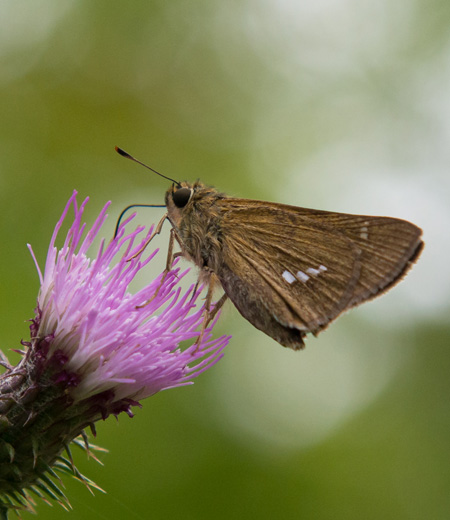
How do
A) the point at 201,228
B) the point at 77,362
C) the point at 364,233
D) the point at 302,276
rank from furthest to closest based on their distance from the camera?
the point at 201,228 → the point at 302,276 → the point at 364,233 → the point at 77,362

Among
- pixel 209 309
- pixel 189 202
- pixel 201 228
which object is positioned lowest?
pixel 209 309

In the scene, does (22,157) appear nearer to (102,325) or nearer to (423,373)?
(102,325)

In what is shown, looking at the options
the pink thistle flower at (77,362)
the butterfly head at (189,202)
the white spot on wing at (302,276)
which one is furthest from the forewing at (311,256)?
the pink thistle flower at (77,362)

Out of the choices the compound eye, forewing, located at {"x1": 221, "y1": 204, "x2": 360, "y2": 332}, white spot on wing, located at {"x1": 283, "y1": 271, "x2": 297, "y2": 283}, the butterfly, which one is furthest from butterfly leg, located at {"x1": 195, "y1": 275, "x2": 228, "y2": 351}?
the compound eye

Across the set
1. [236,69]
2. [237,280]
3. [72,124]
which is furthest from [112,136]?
[237,280]

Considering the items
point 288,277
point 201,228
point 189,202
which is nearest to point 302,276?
point 288,277

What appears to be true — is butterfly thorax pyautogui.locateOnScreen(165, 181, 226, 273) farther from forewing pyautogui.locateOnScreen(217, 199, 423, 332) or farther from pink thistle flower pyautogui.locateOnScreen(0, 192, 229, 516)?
pink thistle flower pyautogui.locateOnScreen(0, 192, 229, 516)

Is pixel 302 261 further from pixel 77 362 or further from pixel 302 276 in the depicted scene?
pixel 77 362
